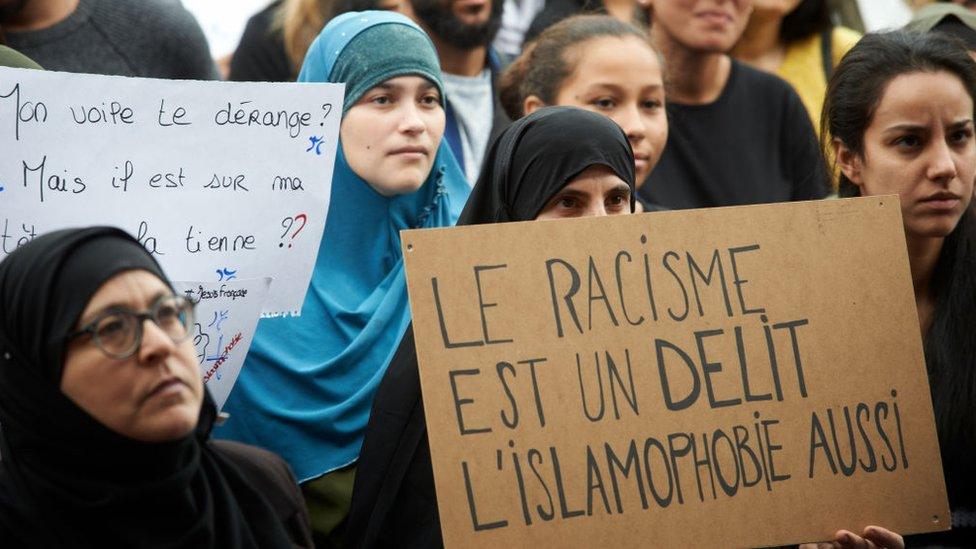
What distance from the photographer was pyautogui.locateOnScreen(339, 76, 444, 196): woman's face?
4.01m

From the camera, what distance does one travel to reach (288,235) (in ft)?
11.5

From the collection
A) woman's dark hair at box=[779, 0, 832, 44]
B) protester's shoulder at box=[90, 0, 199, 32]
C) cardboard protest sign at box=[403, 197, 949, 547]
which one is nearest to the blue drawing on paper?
cardboard protest sign at box=[403, 197, 949, 547]

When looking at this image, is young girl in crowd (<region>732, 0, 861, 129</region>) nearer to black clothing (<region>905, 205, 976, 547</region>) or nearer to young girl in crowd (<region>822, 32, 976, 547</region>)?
young girl in crowd (<region>822, 32, 976, 547</region>)

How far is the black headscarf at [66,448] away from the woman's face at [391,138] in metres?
1.35

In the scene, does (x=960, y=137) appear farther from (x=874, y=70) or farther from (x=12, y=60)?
(x=12, y=60)

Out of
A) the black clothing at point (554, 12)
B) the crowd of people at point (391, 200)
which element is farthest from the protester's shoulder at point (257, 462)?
the black clothing at point (554, 12)

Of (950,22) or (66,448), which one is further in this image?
(950,22)

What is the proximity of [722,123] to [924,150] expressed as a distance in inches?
58.9

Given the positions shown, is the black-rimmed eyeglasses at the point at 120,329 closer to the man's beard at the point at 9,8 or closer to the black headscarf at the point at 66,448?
the black headscarf at the point at 66,448

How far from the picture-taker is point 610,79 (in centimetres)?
457

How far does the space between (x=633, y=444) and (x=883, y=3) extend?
5.09 m

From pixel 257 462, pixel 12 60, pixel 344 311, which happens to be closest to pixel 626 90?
pixel 344 311

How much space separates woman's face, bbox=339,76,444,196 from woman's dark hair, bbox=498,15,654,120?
737 millimetres

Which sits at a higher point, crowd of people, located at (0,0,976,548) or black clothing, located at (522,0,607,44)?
black clothing, located at (522,0,607,44)
